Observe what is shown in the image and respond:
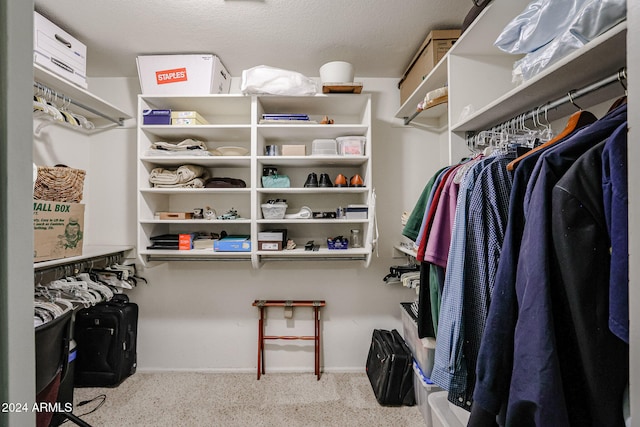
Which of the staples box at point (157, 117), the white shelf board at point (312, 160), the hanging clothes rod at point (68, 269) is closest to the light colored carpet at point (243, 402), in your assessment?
the hanging clothes rod at point (68, 269)

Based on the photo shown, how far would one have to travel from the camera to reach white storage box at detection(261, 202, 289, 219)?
203cm

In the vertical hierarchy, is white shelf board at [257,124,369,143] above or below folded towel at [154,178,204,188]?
above

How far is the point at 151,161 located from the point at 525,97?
2168 millimetres

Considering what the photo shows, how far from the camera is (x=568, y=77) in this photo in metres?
0.85

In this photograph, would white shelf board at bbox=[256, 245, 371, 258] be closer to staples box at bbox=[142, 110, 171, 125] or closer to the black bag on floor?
the black bag on floor

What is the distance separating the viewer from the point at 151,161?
2041 millimetres

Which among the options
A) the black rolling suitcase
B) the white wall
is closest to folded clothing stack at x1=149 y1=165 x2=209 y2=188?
the white wall

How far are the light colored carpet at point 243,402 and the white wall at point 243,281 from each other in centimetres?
18

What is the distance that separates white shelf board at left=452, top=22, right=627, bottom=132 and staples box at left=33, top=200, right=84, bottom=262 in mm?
2113

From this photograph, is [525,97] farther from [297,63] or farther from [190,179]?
[190,179]

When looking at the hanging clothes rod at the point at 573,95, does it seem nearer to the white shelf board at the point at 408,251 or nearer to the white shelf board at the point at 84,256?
the white shelf board at the point at 408,251

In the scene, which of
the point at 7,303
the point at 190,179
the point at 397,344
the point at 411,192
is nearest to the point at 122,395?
the point at 190,179

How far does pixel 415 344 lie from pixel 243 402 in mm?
1231

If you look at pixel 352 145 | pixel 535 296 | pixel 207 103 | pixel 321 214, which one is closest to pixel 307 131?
pixel 352 145
